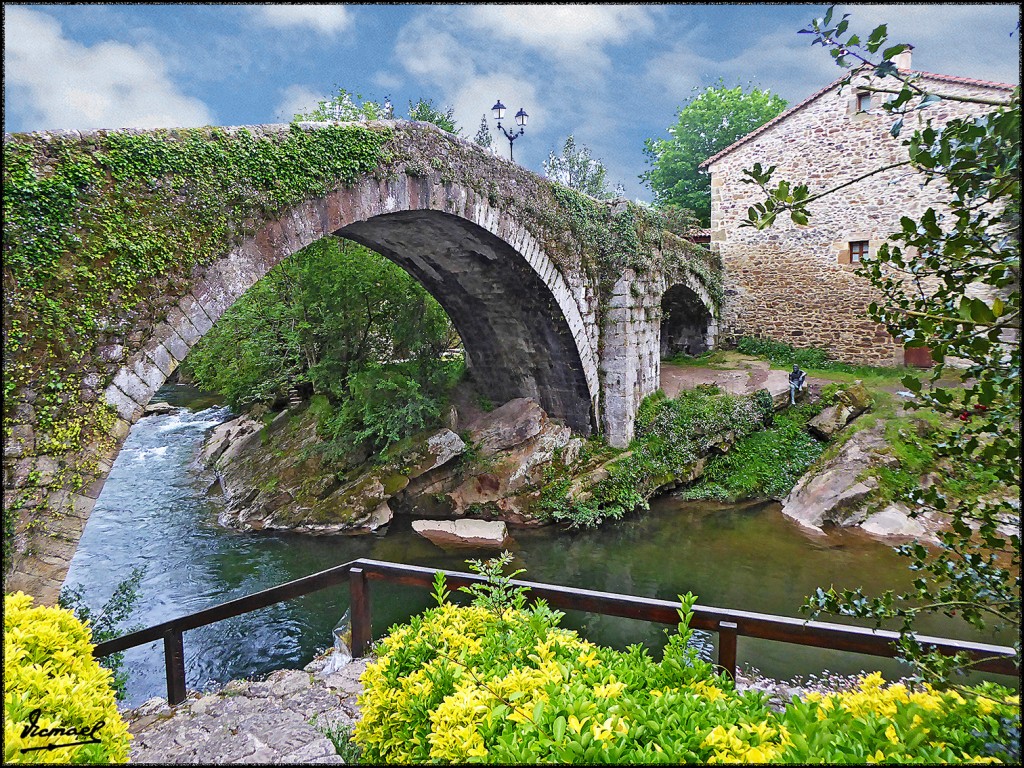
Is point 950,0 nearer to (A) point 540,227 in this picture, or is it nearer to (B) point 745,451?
(A) point 540,227

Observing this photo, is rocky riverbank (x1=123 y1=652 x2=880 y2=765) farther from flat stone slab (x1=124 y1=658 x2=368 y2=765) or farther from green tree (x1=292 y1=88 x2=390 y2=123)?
green tree (x1=292 y1=88 x2=390 y2=123)

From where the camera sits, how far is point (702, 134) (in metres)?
20.3

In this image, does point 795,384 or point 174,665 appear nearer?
point 174,665

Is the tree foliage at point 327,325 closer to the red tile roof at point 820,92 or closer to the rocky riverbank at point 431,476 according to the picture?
the rocky riverbank at point 431,476

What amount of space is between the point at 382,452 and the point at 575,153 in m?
36.9

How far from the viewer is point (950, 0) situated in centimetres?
154

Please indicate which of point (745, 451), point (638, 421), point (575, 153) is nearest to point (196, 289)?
point (638, 421)

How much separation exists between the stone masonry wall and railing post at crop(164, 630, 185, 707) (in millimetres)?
12282

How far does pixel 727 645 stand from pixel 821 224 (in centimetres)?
1293

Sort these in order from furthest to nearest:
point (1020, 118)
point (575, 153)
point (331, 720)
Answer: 1. point (575, 153)
2. point (331, 720)
3. point (1020, 118)

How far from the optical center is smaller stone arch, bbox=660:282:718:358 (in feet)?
46.0

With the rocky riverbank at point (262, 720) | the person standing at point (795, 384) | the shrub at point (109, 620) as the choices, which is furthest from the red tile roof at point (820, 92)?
the shrub at point (109, 620)

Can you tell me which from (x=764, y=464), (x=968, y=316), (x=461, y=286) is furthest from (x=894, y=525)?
(x=968, y=316)

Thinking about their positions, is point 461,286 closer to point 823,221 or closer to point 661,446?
point 661,446
